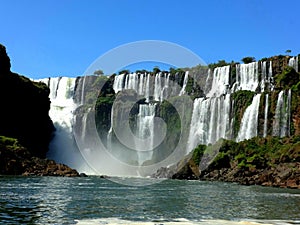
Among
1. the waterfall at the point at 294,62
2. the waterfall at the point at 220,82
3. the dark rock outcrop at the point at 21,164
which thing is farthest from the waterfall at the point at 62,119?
the waterfall at the point at 294,62

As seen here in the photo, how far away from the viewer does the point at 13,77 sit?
77000 millimetres

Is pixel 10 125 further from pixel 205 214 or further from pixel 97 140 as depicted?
pixel 205 214

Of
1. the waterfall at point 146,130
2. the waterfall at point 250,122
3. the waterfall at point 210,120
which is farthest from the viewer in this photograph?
the waterfall at point 146,130

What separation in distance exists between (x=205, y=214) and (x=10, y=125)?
192ft

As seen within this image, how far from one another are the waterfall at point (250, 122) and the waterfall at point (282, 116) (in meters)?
3.43

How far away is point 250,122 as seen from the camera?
70.6 m

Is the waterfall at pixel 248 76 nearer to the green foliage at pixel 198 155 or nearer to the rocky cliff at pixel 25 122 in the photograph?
the green foliage at pixel 198 155

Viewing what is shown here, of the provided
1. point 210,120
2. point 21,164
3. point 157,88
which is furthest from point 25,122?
point 210,120

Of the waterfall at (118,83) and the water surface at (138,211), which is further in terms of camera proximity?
the waterfall at (118,83)

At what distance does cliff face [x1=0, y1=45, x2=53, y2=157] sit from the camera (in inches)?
2916

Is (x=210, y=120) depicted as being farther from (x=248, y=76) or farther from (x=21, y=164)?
(x=21, y=164)

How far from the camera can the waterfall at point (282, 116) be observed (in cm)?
6594

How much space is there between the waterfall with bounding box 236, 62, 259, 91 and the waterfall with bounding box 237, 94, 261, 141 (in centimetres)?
1282

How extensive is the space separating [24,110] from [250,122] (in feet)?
128
